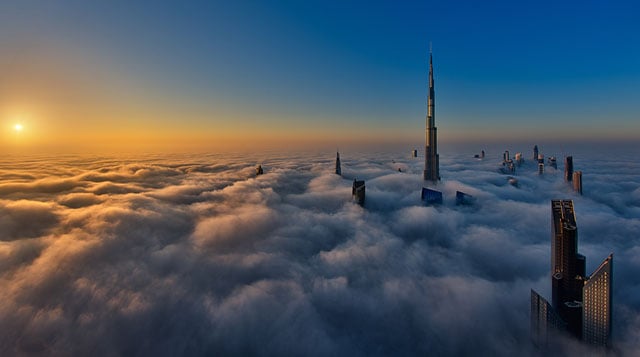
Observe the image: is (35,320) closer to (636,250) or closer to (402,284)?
(402,284)

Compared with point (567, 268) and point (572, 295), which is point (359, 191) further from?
point (567, 268)

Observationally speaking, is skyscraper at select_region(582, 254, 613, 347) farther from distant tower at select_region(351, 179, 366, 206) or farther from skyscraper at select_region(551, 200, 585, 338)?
distant tower at select_region(351, 179, 366, 206)

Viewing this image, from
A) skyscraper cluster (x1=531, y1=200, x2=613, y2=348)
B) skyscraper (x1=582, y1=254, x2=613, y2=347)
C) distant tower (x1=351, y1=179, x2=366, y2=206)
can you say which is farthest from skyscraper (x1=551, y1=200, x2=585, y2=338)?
distant tower (x1=351, y1=179, x2=366, y2=206)

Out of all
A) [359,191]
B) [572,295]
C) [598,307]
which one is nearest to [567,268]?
[572,295]

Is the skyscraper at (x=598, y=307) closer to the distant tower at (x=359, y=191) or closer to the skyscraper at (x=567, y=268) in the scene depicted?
the skyscraper at (x=567, y=268)

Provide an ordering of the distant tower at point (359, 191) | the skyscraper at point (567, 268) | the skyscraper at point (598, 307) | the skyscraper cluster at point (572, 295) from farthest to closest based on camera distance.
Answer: the distant tower at point (359, 191)
the skyscraper at point (567, 268)
the skyscraper cluster at point (572, 295)
the skyscraper at point (598, 307)

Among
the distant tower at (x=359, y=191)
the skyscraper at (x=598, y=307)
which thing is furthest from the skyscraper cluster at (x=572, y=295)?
the distant tower at (x=359, y=191)

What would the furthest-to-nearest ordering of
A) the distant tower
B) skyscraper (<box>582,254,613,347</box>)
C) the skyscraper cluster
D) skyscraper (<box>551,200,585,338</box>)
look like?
the distant tower → skyscraper (<box>551,200,585,338</box>) → the skyscraper cluster → skyscraper (<box>582,254,613,347</box>)

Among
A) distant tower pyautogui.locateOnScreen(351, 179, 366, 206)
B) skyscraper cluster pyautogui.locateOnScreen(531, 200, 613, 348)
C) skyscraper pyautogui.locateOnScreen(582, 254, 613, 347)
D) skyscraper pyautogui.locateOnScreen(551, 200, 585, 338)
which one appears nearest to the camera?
skyscraper pyautogui.locateOnScreen(582, 254, 613, 347)

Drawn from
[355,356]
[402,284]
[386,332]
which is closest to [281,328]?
[355,356]
